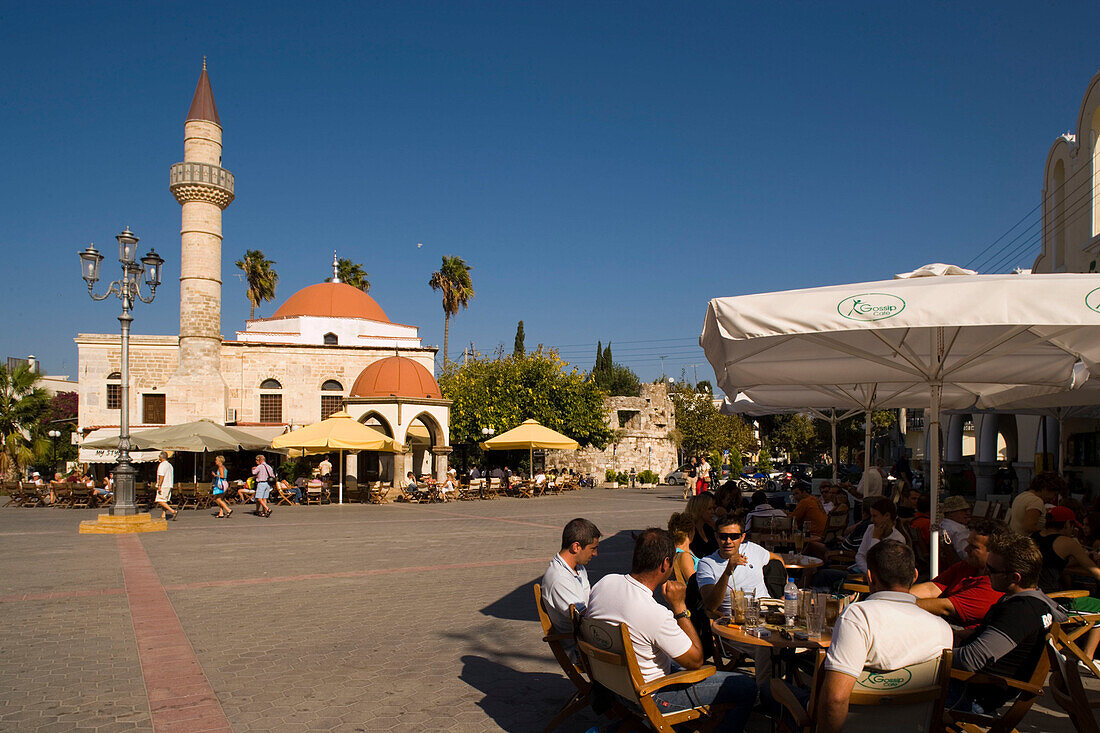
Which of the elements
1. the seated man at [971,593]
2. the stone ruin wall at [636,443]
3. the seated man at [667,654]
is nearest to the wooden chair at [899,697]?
the seated man at [667,654]

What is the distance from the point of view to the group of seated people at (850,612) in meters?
3.35

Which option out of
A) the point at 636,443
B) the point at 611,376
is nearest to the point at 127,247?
the point at 636,443

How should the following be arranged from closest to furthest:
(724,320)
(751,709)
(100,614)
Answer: (751,709), (724,320), (100,614)

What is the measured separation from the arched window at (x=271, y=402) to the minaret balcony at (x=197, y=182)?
8970 mm

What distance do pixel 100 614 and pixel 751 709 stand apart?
6.80 meters

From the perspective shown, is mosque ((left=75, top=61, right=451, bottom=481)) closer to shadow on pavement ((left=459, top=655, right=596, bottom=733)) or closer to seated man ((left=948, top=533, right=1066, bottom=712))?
shadow on pavement ((left=459, top=655, right=596, bottom=733))

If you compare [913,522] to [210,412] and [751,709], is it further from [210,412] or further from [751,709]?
[210,412]

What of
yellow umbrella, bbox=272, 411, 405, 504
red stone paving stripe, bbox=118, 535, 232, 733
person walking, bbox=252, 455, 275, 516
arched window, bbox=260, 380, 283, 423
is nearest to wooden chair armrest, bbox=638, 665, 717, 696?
red stone paving stripe, bbox=118, 535, 232, 733

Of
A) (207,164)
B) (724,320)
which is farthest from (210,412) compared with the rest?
(724,320)

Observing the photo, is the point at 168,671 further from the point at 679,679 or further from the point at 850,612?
the point at 850,612

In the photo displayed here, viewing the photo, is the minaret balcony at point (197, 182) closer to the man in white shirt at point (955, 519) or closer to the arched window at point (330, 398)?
the arched window at point (330, 398)

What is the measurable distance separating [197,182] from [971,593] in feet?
109

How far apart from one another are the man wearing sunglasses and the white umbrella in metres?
1.32

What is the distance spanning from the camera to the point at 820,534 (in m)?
9.15
